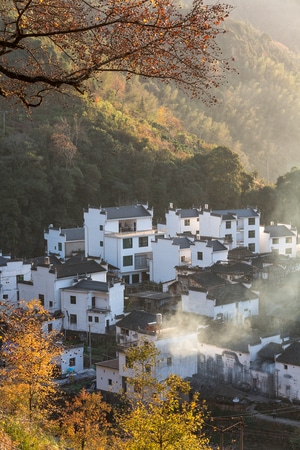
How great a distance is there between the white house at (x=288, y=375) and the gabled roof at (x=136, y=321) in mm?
3339

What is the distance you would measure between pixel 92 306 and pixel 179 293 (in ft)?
10.5

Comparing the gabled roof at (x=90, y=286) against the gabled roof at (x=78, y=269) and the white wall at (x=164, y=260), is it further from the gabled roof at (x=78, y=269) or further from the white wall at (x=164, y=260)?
the white wall at (x=164, y=260)

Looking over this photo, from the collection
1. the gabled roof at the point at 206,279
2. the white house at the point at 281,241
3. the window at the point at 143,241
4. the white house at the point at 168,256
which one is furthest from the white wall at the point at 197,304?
the white house at the point at 281,241

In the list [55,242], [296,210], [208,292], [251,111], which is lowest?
[208,292]

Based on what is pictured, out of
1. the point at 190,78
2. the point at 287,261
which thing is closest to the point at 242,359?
the point at 287,261

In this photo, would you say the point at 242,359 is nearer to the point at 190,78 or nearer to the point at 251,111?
the point at 190,78

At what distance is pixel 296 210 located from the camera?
110ft

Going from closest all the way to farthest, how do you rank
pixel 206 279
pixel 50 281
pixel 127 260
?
1. pixel 50 281
2. pixel 206 279
3. pixel 127 260

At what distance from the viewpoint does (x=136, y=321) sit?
17.3m

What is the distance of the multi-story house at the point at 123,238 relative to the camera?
81.0 ft

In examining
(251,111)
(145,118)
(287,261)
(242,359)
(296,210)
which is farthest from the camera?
(251,111)

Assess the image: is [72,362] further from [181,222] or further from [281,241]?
[281,241]

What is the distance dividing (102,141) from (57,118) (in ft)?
9.04

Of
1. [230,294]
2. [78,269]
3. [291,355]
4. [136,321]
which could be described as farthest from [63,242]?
[291,355]
